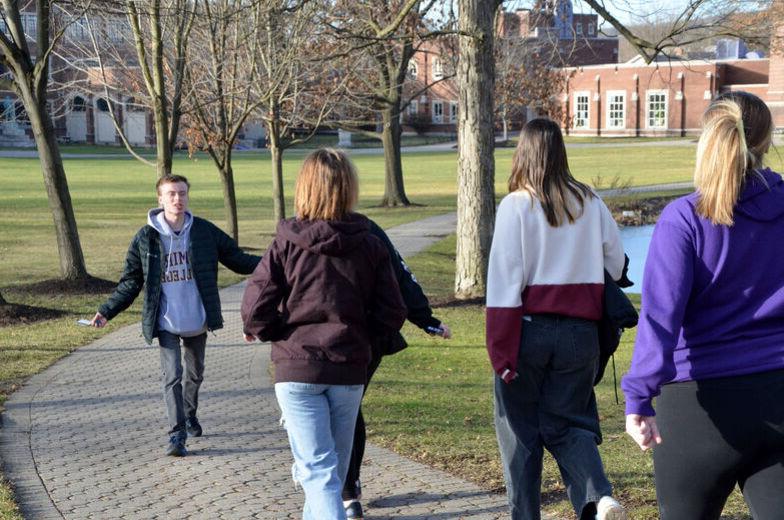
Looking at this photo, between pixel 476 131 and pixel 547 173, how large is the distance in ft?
28.8

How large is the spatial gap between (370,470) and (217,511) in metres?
1.07

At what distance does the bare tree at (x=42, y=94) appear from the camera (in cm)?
1341

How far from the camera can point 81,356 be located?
1020cm

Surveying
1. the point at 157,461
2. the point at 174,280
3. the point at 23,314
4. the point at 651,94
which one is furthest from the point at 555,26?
the point at 651,94

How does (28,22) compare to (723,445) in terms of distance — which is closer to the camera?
(723,445)

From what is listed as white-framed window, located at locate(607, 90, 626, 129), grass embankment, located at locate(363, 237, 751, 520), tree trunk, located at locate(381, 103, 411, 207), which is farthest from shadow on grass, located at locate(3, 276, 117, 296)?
white-framed window, located at locate(607, 90, 626, 129)

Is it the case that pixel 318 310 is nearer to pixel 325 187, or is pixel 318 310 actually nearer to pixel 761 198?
pixel 325 187

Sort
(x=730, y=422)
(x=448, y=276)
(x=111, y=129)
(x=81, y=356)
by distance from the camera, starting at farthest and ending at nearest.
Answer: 1. (x=111, y=129)
2. (x=448, y=276)
3. (x=81, y=356)
4. (x=730, y=422)

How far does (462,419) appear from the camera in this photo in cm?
751

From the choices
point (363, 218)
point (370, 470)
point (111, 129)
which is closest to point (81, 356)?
point (370, 470)

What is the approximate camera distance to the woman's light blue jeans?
Answer: 4230 mm

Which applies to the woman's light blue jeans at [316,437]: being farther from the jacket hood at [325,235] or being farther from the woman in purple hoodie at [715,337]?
the woman in purple hoodie at [715,337]

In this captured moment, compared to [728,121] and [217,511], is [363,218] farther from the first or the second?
[217,511]

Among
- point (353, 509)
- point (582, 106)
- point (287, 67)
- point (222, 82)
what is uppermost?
point (287, 67)
